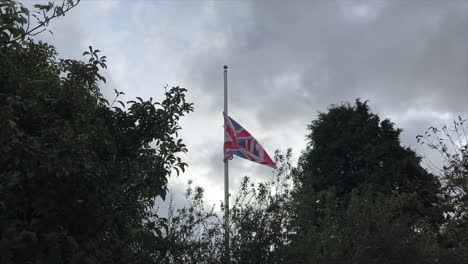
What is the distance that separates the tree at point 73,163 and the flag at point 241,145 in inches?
395

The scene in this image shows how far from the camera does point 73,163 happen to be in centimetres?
379

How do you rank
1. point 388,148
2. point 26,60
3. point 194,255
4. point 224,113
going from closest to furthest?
point 26,60
point 194,255
point 224,113
point 388,148

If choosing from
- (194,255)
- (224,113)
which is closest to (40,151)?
(194,255)

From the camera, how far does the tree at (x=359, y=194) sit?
37.4ft

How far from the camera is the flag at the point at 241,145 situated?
15.7 metres

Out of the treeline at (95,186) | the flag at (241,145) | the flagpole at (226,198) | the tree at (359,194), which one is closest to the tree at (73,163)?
the treeline at (95,186)

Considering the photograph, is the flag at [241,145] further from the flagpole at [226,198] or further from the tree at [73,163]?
the tree at [73,163]

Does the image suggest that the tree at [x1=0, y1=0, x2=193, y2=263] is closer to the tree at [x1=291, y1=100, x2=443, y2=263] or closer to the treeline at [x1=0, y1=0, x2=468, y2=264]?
the treeline at [x1=0, y1=0, x2=468, y2=264]

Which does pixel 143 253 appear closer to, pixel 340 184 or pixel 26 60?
pixel 26 60

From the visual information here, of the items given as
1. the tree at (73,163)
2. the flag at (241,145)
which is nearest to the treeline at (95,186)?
the tree at (73,163)

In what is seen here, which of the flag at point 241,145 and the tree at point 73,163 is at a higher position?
the flag at point 241,145

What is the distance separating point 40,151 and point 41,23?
1.34m

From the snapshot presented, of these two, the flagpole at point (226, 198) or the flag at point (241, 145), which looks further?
the flag at point (241, 145)

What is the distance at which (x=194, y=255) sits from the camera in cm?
995
